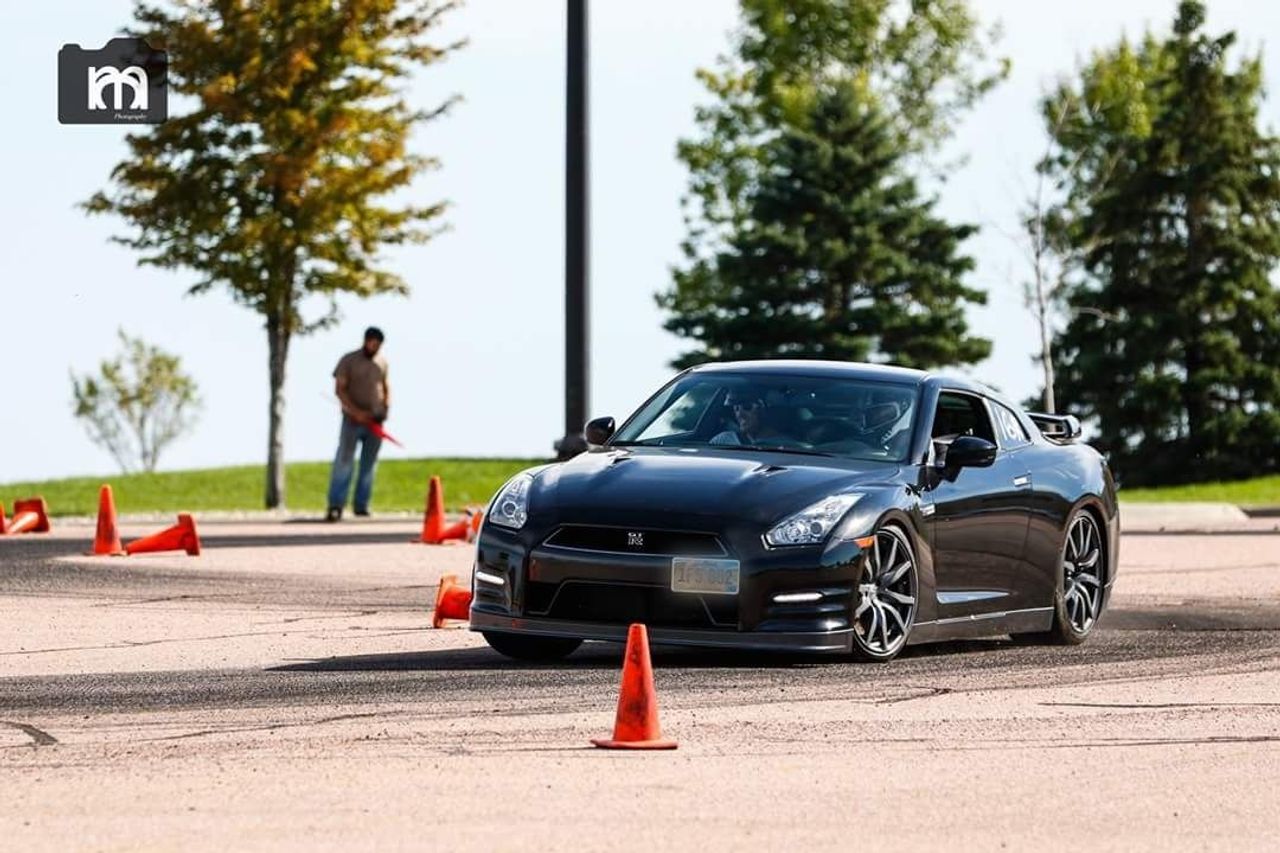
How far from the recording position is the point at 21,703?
31.8 ft

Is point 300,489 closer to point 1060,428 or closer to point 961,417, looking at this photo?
point 1060,428

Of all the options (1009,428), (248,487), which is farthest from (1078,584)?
(248,487)

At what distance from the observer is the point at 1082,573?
1348 cm

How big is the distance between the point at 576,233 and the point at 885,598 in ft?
32.8

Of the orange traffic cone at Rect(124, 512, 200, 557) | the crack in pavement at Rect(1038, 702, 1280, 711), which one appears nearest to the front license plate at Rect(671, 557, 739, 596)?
the crack in pavement at Rect(1038, 702, 1280, 711)

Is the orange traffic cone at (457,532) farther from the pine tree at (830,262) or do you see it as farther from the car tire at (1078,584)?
the pine tree at (830,262)

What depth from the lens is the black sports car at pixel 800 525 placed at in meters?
11.1

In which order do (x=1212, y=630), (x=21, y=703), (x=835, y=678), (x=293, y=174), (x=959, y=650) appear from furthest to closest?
1. (x=293, y=174)
2. (x=1212, y=630)
3. (x=959, y=650)
4. (x=835, y=678)
5. (x=21, y=703)

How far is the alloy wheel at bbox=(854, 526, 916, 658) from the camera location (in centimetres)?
1145

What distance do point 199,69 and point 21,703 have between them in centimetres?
2726

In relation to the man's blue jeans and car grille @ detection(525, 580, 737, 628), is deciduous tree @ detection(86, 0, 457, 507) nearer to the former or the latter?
the man's blue jeans

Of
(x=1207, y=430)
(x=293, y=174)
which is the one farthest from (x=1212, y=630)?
(x=1207, y=430)

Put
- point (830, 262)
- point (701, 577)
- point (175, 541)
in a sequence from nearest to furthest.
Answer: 1. point (701, 577)
2. point (175, 541)
3. point (830, 262)

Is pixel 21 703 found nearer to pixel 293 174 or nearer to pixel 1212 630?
pixel 1212 630
